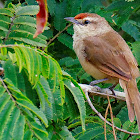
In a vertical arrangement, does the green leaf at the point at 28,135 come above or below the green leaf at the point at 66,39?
below

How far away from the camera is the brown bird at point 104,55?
4.83 meters

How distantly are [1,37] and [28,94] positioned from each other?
1384mm

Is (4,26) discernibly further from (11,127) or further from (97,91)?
(11,127)

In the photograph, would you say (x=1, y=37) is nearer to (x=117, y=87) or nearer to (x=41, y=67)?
(x=41, y=67)

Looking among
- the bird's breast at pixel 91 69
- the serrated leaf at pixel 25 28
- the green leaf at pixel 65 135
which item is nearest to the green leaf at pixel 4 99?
the green leaf at pixel 65 135

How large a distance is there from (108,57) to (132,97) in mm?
827

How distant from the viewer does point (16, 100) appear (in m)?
2.37

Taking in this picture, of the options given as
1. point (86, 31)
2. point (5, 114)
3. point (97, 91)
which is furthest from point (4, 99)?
point (86, 31)

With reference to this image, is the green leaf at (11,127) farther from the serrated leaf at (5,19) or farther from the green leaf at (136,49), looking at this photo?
the green leaf at (136,49)

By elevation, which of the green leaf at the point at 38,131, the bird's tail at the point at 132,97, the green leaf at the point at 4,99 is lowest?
the bird's tail at the point at 132,97

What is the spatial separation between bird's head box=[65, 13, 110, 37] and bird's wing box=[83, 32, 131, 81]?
24 centimetres

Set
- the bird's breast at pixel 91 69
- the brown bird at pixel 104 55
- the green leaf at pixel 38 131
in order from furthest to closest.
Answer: the bird's breast at pixel 91 69, the brown bird at pixel 104 55, the green leaf at pixel 38 131

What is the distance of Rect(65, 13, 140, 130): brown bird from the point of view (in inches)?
190

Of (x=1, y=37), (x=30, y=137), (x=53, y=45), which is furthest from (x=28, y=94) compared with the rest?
(x=53, y=45)
